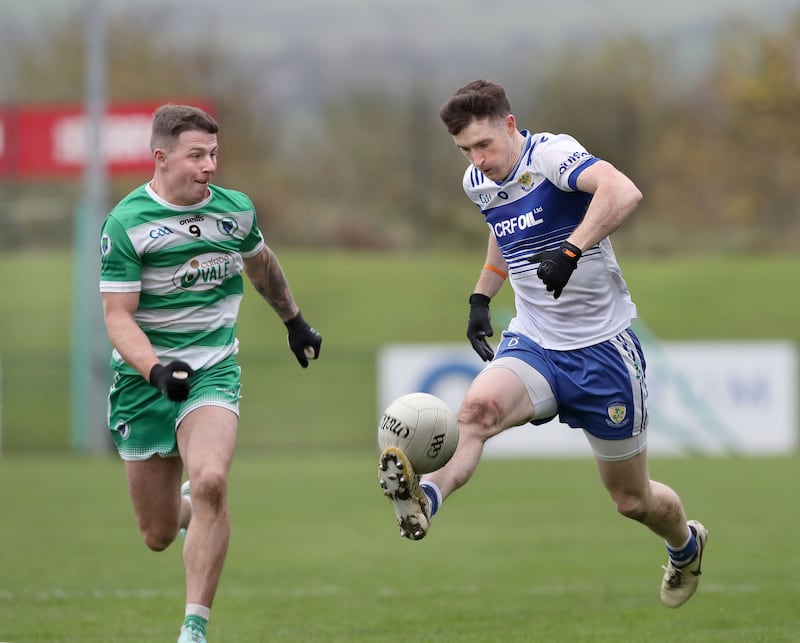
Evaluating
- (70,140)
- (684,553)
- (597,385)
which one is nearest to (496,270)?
(597,385)

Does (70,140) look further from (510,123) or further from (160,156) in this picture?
(510,123)

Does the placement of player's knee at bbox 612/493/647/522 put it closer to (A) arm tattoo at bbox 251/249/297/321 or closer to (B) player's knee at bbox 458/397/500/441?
(B) player's knee at bbox 458/397/500/441

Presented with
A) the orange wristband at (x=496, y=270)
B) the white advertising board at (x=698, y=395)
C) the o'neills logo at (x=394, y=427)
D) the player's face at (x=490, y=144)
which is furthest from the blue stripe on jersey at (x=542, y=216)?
the white advertising board at (x=698, y=395)

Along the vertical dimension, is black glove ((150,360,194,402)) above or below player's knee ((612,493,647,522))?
above

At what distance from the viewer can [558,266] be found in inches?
235

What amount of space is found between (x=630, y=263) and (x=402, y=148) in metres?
10.4

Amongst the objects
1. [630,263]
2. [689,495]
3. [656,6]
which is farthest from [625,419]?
[656,6]

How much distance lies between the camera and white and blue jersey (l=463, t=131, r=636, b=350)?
6543 millimetres

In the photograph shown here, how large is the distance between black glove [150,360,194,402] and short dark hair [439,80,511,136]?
5.42 feet

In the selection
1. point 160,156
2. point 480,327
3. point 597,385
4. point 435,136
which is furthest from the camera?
point 435,136

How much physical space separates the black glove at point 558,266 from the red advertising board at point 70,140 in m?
15.3

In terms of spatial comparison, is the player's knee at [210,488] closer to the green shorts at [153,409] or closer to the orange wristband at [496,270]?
the green shorts at [153,409]

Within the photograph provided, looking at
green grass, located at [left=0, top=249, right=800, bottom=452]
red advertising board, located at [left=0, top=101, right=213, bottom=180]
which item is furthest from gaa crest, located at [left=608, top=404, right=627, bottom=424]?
green grass, located at [left=0, top=249, right=800, bottom=452]

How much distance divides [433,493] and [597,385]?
3.59ft
